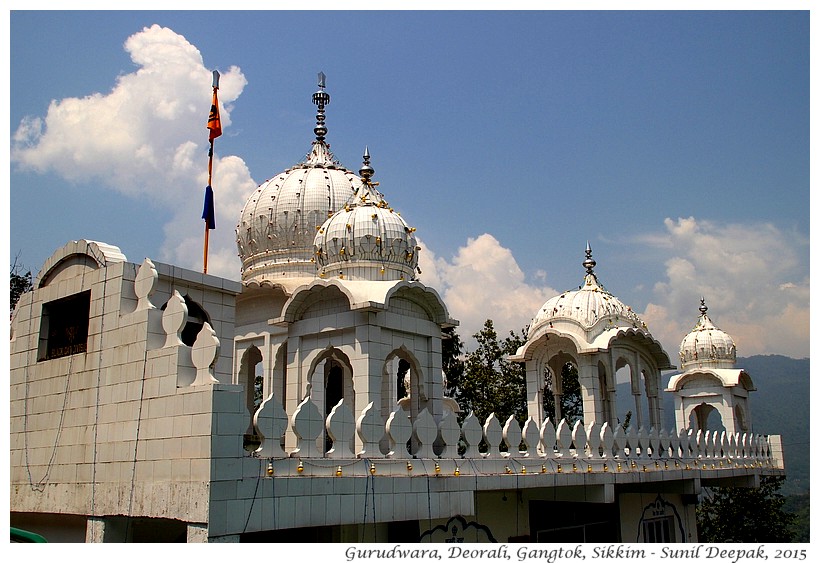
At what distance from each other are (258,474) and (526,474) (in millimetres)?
6832

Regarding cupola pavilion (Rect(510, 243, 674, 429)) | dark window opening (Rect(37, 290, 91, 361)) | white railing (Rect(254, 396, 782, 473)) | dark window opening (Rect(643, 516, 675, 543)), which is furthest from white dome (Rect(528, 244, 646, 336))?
dark window opening (Rect(37, 290, 91, 361))

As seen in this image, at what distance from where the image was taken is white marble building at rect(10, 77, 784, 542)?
11.6m

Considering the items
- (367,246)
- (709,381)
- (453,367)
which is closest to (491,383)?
(453,367)

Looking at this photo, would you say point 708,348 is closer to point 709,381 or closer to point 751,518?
point 709,381

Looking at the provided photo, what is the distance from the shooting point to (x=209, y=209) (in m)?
18.6

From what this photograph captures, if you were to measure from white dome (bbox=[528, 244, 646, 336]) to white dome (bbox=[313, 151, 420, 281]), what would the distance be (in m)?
6.73

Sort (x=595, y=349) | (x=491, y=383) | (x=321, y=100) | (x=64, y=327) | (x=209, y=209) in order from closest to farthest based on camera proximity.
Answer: (x=64, y=327), (x=209, y=209), (x=595, y=349), (x=321, y=100), (x=491, y=383)

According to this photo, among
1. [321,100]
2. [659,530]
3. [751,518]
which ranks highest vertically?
[321,100]

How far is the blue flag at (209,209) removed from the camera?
18.4 metres

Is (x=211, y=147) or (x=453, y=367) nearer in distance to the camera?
(x=211, y=147)

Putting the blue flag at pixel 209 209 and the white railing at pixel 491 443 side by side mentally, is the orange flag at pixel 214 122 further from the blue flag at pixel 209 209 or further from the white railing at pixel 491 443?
the white railing at pixel 491 443

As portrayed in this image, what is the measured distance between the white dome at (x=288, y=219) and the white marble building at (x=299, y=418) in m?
0.07

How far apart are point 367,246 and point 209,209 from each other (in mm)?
3705

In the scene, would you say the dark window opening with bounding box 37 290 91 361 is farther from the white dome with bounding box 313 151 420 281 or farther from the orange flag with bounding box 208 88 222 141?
the white dome with bounding box 313 151 420 281
